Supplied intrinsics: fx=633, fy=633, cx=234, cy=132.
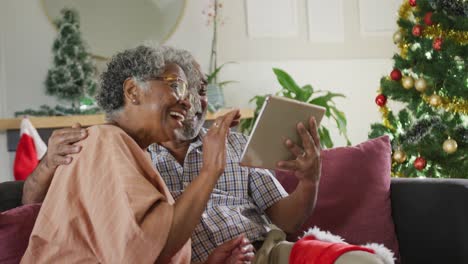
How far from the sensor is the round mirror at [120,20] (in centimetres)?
384

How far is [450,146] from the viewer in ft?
9.57

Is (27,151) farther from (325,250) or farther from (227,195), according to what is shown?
(325,250)

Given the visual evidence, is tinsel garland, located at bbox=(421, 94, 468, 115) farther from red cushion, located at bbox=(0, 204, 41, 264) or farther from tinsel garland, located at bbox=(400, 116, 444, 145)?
red cushion, located at bbox=(0, 204, 41, 264)

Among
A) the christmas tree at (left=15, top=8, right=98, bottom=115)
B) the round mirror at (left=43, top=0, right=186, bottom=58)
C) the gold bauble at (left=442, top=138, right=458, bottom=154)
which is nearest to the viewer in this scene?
the gold bauble at (left=442, top=138, right=458, bottom=154)

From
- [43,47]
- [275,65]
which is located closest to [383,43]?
[275,65]

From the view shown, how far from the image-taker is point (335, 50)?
4.34m

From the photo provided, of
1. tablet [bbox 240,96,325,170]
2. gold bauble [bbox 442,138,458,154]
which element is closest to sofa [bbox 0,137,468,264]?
tablet [bbox 240,96,325,170]

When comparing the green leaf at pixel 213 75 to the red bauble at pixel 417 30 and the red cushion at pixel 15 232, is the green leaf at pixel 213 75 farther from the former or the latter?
the red cushion at pixel 15 232

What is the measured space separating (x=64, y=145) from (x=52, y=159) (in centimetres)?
6

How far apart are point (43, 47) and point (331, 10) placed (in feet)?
6.27

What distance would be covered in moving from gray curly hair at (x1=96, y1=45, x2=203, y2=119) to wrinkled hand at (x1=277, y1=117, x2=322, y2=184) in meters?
0.36

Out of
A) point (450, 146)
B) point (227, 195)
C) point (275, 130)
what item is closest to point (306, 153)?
point (275, 130)

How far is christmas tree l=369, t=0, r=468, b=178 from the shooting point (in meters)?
2.94

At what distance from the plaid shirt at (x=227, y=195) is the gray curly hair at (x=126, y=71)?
1.49ft
